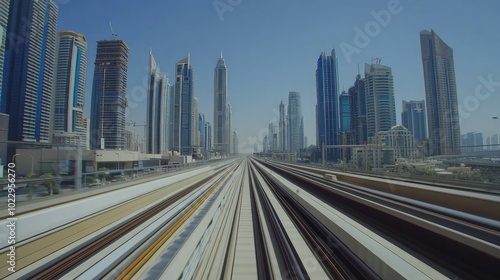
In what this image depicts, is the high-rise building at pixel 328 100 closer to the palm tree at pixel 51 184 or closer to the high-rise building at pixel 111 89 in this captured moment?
the high-rise building at pixel 111 89

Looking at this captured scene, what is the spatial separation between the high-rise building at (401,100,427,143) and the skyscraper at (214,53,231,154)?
71.5 metres

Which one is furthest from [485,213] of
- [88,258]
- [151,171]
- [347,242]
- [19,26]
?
[19,26]

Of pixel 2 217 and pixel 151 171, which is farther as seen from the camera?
pixel 151 171

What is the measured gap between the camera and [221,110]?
13100 centimetres

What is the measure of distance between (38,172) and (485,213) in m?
10.9

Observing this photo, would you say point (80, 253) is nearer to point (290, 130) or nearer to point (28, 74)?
point (28, 74)

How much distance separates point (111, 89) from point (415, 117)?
1975 inches

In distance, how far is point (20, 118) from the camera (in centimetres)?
1238

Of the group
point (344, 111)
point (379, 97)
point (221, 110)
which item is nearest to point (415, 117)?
point (379, 97)

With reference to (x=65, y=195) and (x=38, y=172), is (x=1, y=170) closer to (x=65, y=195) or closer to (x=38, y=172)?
(x=38, y=172)

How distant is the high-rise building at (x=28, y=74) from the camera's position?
40.3ft

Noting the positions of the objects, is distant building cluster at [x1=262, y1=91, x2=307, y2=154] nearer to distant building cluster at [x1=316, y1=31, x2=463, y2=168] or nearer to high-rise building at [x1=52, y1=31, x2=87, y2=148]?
distant building cluster at [x1=316, y1=31, x2=463, y2=168]

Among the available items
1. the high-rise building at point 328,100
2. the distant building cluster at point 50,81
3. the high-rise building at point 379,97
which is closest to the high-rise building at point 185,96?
the distant building cluster at point 50,81

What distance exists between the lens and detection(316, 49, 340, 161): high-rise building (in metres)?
45.3
